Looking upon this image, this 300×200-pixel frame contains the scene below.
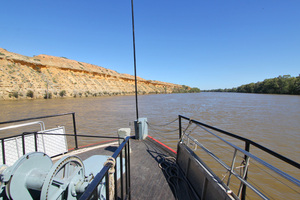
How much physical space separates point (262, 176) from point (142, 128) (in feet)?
15.0

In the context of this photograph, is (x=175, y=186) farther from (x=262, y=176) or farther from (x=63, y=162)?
(x=262, y=176)

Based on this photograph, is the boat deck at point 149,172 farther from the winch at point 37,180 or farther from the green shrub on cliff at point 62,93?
the green shrub on cliff at point 62,93

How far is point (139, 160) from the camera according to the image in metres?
3.85

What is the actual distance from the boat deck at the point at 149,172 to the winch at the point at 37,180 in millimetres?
1389

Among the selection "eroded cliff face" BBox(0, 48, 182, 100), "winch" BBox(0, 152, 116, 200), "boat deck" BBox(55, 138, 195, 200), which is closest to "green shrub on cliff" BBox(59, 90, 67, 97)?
"eroded cliff face" BBox(0, 48, 182, 100)

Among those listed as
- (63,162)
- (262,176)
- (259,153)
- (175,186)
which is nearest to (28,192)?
(63,162)

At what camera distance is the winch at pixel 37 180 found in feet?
4.81

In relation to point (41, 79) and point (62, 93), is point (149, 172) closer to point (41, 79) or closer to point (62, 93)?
point (62, 93)

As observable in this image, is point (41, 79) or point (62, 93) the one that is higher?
point (41, 79)

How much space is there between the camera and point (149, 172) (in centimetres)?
332

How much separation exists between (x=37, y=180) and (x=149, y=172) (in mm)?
2292

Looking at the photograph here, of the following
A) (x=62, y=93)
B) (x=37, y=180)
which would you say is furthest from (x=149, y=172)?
(x=62, y=93)

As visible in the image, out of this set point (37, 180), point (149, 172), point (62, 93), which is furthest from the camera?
point (62, 93)

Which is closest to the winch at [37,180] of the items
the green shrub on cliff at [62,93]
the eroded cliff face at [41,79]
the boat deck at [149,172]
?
the boat deck at [149,172]
